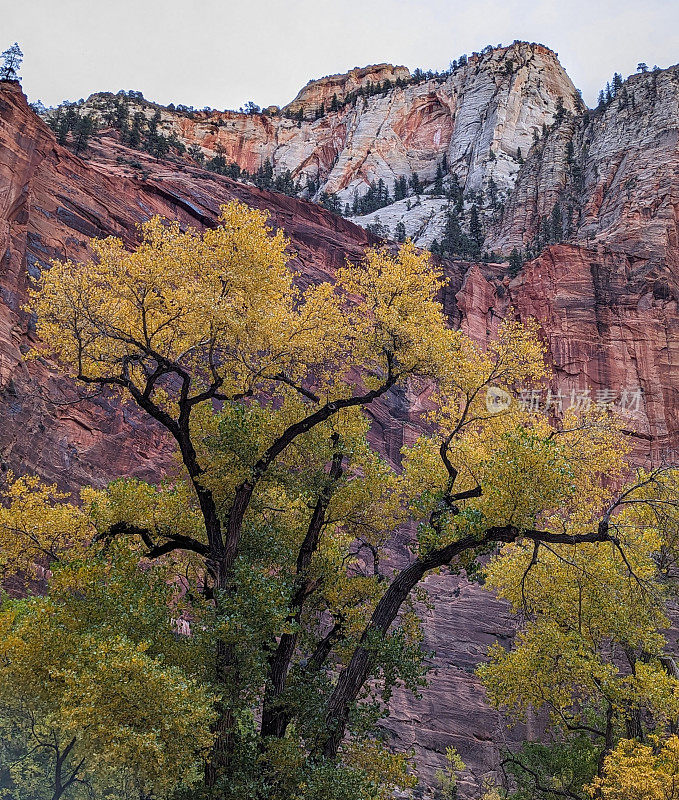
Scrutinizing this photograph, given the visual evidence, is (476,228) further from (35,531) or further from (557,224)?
(35,531)

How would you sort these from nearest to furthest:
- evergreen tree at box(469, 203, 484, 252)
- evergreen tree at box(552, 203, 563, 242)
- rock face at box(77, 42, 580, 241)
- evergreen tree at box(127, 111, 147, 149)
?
evergreen tree at box(127, 111, 147, 149)
evergreen tree at box(552, 203, 563, 242)
evergreen tree at box(469, 203, 484, 252)
rock face at box(77, 42, 580, 241)

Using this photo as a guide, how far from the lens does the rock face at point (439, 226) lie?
2605 centimetres

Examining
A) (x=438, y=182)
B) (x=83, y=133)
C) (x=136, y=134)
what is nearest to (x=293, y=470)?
(x=83, y=133)

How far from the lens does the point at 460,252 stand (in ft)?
226

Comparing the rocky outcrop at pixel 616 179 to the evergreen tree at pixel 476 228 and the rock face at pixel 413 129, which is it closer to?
the evergreen tree at pixel 476 228

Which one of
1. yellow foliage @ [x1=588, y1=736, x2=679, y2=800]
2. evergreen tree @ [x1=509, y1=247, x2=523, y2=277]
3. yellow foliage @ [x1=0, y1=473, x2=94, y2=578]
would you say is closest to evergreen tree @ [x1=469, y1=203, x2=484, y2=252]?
evergreen tree @ [x1=509, y1=247, x2=523, y2=277]

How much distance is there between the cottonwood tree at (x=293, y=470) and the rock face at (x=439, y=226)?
9.79 ft

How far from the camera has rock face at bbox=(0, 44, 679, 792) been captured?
26047 millimetres

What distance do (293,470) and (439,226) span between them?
74.5 meters

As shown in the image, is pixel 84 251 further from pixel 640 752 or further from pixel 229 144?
pixel 229 144

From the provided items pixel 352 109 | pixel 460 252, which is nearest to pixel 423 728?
pixel 460 252

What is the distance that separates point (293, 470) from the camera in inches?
559

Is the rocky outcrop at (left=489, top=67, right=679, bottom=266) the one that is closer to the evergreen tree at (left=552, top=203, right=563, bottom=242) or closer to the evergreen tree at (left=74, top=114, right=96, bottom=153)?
the evergreen tree at (left=552, top=203, right=563, bottom=242)

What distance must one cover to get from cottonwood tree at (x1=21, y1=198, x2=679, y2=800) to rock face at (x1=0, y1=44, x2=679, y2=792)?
2985 mm
